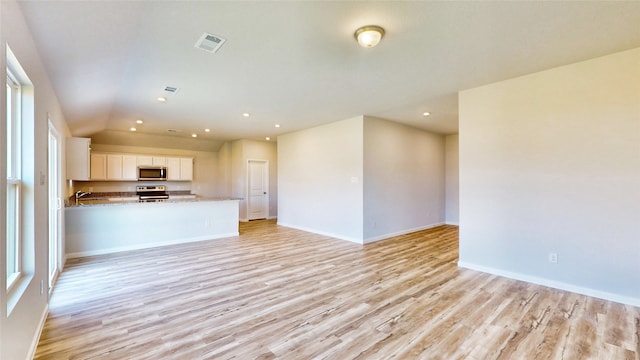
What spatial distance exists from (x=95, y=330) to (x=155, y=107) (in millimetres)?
3671

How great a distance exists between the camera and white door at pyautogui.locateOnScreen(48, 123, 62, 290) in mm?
3703

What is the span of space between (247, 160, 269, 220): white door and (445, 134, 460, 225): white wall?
17.6ft

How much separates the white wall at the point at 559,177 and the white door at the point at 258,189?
6.23 metres

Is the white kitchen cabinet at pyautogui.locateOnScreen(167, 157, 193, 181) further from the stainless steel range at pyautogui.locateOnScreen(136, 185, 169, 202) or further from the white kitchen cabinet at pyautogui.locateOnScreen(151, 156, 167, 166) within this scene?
the stainless steel range at pyautogui.locateOnScreen(136, 185, 169, 202)

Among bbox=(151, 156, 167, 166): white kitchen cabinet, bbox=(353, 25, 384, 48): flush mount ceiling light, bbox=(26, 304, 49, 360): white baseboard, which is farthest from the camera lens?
bbox=(151, 156, 167, 166): white kitchen cabinet

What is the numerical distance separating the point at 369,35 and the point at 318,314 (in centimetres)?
256

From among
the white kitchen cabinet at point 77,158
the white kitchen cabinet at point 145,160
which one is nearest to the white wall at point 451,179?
the white kitchen cabinet at point 77,158

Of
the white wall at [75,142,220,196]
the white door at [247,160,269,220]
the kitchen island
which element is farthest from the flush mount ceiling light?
the white wall at [75,142,220,196]

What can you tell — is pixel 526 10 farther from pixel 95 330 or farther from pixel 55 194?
pixel 55 194

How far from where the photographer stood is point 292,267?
415cm

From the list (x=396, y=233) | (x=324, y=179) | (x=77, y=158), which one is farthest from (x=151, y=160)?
(x=396, y=233)

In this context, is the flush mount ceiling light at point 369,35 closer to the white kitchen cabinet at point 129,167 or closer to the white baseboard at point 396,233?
the white baseboard at point 396,233

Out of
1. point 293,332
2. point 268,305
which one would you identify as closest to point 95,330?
point 268,305

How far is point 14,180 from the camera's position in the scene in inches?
77.1
